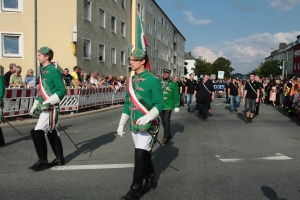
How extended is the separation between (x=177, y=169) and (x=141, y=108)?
72.2 inches

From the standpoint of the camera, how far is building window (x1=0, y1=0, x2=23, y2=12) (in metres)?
19.6

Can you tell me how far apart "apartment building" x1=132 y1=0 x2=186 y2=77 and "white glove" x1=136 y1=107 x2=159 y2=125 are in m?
29.6

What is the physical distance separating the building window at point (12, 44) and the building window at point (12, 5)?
62.1 inches

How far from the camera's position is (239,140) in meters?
7.91

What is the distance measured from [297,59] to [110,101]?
73.8 meters

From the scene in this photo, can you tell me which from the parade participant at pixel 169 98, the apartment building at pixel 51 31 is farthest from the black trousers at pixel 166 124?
the apartment building at pixel 51 31

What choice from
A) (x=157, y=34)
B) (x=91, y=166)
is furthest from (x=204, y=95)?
(x=157, y=34)

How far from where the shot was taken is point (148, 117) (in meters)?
3.62

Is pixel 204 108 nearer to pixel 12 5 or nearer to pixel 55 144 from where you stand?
pixel 55 144

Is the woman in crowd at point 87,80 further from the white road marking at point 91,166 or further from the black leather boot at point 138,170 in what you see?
the black leather boot at point 138,170

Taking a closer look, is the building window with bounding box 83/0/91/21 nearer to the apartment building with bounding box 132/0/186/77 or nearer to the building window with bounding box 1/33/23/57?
the building window with bounding box 1/33/23/57

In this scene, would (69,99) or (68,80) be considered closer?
(69,99)

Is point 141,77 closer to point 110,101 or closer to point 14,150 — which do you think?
point 14,150

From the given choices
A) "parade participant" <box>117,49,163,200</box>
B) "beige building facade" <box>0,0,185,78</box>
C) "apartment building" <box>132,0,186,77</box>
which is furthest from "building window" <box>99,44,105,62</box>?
"parade participant" <box>117,49,163,200</box>
